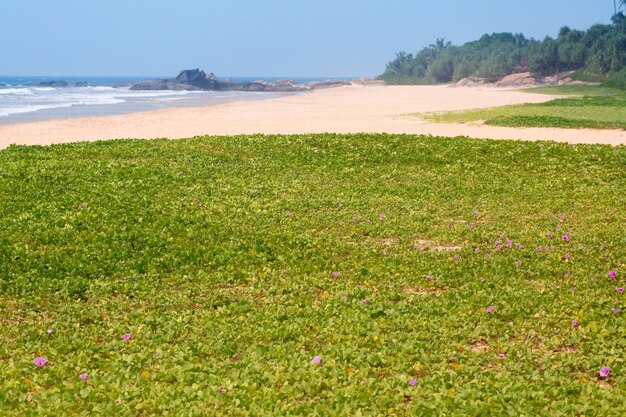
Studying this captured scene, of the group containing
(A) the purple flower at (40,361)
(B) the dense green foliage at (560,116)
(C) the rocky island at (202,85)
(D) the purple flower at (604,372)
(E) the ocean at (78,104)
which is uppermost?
(C) the rocky island at (202,85)

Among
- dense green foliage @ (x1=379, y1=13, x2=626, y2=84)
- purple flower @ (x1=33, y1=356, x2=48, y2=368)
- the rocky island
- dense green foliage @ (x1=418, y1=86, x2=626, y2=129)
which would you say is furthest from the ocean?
dense green foliage @ (x1=379, y1=13, x2=626, y2=84)

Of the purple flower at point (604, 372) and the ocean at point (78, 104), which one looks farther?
the ocean at point (78, 104)

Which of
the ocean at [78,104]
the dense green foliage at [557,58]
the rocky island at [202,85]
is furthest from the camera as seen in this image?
the rocky island at [202,85]

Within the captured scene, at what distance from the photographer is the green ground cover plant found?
866 cm

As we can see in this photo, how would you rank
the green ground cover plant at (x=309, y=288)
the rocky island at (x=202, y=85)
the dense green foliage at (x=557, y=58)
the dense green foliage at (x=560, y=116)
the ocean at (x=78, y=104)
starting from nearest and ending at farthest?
the green ground cover plant at (x=309, y=288)
the dense green foliage at (x=560, y=116)
the ocean at (x=78, y=104)
the dense green foliage at (x=557, y=58)
the rocky island at (x=202, y=85)

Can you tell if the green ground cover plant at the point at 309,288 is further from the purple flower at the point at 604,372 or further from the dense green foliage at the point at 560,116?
the dense green foliage at the point at 560,116

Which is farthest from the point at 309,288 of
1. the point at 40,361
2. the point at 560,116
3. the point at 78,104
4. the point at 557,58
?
the point at 557,58

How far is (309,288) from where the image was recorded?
1250 cm

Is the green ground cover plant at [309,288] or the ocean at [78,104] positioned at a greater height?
the ocean at [78,104]

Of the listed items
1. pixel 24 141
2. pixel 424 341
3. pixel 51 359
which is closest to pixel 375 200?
pixel 424 341

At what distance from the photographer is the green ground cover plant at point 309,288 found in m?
8.66

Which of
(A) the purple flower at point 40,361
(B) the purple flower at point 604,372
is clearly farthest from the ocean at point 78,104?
(B) the purple flower at point 604,372

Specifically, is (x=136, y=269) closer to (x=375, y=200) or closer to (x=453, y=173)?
(x=375, y=200)

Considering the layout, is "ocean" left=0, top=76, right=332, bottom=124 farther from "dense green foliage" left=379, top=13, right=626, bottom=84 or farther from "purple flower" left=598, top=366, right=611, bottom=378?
"dense green foliage" left=379, top=13, right=626, bottom=84
